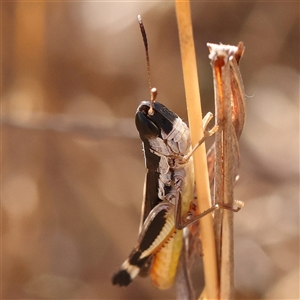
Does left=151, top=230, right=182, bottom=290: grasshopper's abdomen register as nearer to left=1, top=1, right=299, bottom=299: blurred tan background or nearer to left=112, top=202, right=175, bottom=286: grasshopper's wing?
left=112, top=202, right=175, bottom=286: grasshopper's wing

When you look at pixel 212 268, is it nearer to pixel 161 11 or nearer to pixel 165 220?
pixel 165 220

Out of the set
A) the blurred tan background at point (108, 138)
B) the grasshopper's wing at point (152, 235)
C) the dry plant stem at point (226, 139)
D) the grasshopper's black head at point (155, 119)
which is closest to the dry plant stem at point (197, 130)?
the dry plant stem at point (226, 139)

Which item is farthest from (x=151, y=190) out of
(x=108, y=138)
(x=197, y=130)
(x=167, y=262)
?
(x=108, y=138)

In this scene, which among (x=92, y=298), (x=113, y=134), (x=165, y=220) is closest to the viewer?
(x=165, y=220)

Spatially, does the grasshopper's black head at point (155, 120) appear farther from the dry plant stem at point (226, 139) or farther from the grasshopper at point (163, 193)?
the dry plant stem at point (226, 139)

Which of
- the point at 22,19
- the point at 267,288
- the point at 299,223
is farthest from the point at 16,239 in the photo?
the point at 299,223

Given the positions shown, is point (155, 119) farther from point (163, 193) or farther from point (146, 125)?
point (163, 193)
